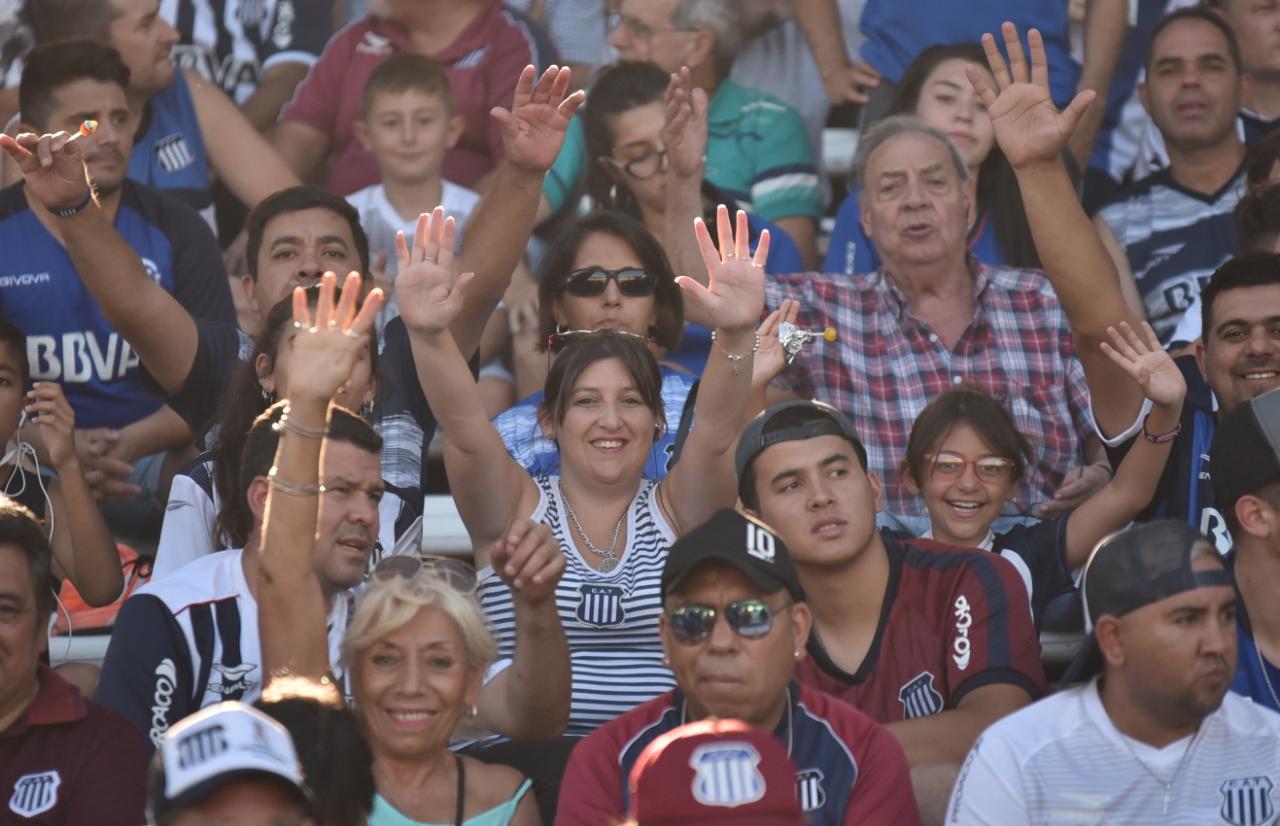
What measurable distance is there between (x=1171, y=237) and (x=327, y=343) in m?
3.65

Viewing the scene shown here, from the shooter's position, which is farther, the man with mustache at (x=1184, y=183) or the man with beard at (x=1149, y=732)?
the man with mustache at (x=1184, y=183)

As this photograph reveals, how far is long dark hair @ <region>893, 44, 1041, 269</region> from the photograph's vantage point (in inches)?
260

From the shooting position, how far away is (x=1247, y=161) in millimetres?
6531

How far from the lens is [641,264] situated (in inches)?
219

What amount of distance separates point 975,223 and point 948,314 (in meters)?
0.68

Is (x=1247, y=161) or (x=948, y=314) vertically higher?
(x=1247, y=161)

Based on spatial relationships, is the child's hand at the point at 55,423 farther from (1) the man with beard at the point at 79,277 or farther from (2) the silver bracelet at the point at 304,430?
(2) the silver bracelet at the point at 304,430

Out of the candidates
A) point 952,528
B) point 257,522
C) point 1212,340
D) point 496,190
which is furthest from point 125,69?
point 1212,340

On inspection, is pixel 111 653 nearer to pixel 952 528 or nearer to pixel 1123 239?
pixel 952 528

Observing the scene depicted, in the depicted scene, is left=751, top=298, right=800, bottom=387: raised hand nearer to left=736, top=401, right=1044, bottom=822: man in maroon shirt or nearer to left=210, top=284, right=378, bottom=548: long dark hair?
left=736, top=401, right=1044, bottom=822: man in maroon shirt

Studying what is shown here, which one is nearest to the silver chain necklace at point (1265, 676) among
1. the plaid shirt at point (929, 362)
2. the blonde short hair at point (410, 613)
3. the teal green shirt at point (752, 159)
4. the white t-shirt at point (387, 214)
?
the plaid shirt at point (929, 362)

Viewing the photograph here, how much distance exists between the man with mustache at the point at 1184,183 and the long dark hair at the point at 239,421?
274 cm

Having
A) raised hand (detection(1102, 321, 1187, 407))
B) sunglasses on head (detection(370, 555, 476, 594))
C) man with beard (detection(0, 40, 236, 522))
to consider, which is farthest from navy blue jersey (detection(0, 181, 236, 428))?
raised hand (detection(1102, 321, 1187, 407))

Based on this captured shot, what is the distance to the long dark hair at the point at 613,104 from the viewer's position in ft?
21.6
